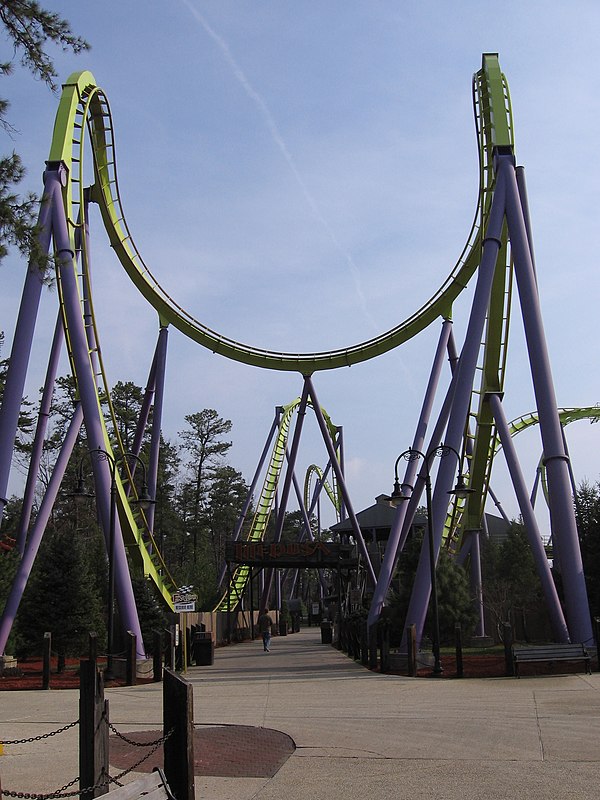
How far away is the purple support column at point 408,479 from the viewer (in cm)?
2473

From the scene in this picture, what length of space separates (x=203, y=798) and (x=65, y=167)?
58.0 ft

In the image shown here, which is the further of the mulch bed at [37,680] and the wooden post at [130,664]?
the wooden post at [130,664]

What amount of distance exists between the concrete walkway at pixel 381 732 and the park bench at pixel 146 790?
1.45 m

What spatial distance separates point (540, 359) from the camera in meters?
18.9

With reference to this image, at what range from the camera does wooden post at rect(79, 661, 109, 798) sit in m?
5.84

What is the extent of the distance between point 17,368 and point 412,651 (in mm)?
10187

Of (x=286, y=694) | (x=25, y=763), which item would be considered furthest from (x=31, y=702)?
(x=25, y=763)

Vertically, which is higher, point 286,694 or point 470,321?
point 470,321

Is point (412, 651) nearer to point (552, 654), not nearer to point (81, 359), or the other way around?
point (552, 654)

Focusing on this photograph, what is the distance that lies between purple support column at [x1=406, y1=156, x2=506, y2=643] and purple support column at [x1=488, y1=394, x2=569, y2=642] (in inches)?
83.0

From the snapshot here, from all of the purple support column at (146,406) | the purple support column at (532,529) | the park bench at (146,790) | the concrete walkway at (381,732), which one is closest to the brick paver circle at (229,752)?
the concrete walkway at (381,732)

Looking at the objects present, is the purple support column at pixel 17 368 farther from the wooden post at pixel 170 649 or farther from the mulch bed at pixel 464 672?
the wooden post at pixel 170 649

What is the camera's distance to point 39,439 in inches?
921

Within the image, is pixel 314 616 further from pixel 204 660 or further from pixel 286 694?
pixel 286 694
